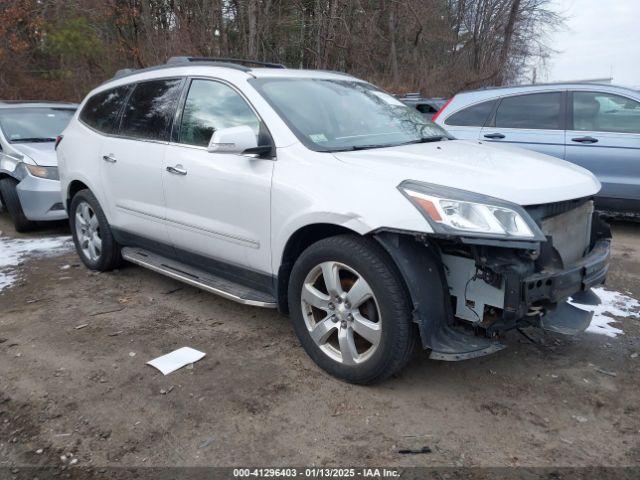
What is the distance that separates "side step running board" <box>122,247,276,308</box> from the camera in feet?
11.5

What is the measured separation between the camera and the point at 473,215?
260 centimetres

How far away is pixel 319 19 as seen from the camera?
15.8 metres

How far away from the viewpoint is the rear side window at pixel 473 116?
6.88 m

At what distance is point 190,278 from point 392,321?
179 cm

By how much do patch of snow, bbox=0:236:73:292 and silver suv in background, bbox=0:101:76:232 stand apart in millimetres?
276

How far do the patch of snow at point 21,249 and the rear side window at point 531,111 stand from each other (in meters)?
5.46

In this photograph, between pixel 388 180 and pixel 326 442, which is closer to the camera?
pixel 326 442

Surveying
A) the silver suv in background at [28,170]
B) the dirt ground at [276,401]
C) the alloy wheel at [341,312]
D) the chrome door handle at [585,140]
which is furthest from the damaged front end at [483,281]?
the silver suv in background at [28,170]

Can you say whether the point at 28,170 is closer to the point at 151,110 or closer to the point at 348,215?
the point at 151,110

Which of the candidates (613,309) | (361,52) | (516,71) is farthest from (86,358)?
(516,71)

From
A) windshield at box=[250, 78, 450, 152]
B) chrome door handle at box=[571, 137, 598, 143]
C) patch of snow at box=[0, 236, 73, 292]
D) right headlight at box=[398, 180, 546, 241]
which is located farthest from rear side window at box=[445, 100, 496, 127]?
patch of snow at box=[0, 236, 73, 292]

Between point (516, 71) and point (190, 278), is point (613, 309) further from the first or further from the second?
point (516, 71)

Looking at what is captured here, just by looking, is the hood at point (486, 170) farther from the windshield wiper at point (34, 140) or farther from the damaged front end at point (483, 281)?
the windshield wiper at point (34, 140)

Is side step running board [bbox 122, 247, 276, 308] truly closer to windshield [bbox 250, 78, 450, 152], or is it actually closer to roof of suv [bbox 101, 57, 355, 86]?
windshield [bbox 250, 78, 450, 152]
